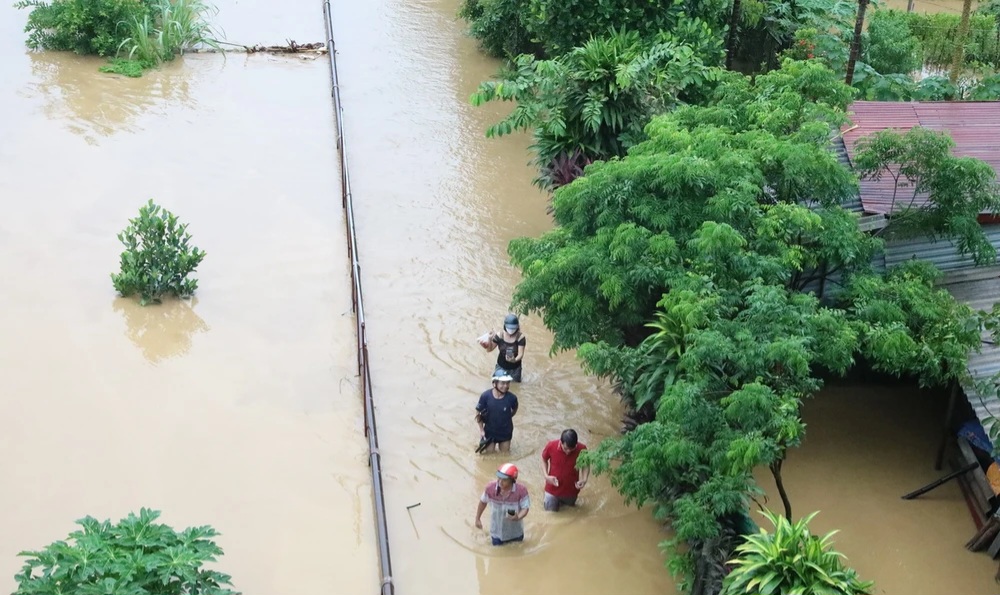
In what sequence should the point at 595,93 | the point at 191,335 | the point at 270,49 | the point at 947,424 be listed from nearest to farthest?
the point at 947,424 → the point at 191,335 → the point at 595,93 → the point at 270,49

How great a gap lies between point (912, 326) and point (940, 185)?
144 centimetres

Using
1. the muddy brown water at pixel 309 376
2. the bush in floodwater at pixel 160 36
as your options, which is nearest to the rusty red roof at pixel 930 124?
the muddy brown water at pixel 309 376

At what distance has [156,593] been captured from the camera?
7273 mm

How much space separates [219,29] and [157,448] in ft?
44.8

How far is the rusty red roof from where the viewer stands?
408 inches

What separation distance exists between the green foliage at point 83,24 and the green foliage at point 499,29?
20.8ft

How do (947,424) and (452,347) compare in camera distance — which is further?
(452,347)

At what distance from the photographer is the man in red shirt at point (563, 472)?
29.9 ft

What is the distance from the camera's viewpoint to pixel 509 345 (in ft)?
35.6

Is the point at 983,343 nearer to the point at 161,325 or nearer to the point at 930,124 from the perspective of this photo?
the point at 930,124

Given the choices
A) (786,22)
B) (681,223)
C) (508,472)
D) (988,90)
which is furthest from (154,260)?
(988,90)

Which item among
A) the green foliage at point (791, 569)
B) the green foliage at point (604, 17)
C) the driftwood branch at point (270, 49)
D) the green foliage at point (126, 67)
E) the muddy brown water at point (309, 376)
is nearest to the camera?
the green foliage at point (791, 569)

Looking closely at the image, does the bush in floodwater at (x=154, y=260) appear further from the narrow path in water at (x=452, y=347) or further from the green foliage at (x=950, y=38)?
the green foliage at (x=950, y=38)

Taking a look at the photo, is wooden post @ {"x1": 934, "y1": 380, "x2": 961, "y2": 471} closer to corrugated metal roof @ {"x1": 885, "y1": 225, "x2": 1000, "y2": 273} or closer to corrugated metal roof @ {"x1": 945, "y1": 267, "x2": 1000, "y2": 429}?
corrugated metal roof @ {"x1": 945, "y1": 267, "x2": 1000, "y2": 429}
